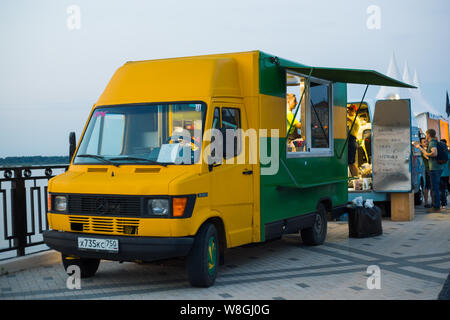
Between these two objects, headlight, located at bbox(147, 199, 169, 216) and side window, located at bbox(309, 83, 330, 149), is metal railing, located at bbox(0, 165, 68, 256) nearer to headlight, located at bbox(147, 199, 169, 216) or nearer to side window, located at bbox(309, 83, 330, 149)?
headlight, located at bbox(147, 199, 169, 216)

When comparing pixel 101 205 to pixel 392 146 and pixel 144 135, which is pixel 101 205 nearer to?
pixel 144 135

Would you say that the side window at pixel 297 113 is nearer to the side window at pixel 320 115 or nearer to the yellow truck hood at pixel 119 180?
the side window at pixel 320 115

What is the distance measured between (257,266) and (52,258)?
3.01m

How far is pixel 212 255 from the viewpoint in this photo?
21.9 ft

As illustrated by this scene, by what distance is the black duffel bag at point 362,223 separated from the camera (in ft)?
34.5

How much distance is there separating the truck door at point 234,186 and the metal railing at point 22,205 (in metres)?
3.19

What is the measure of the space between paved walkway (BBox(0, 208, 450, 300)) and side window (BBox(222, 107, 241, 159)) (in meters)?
1.55

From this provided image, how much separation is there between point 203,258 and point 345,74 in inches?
154

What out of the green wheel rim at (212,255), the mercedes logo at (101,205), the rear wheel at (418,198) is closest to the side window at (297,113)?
the green wheel rim at (212,255)

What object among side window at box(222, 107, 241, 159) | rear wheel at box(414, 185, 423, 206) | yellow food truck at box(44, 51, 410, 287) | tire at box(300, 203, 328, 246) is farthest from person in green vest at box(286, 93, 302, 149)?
rear wheel at box(414, 185, 423, 206)

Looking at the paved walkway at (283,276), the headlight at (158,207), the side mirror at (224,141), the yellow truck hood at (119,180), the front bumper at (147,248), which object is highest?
the side mirror at (224,141)
